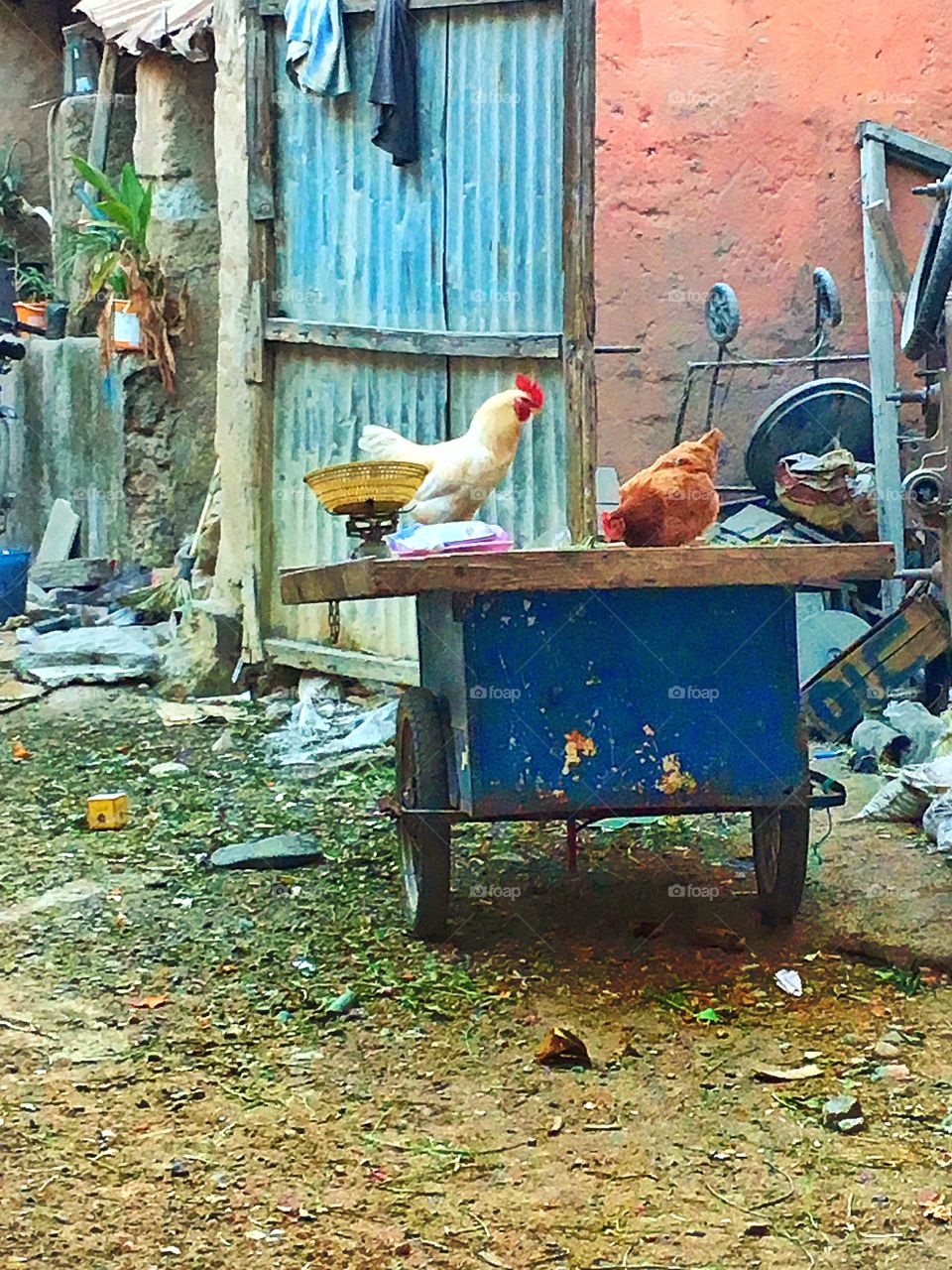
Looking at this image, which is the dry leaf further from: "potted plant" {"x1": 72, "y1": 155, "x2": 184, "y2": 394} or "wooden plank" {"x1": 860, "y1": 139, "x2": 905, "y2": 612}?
"potted plant" {"x1": 72, "y1": 155, "x2": 184, "y2": 394}

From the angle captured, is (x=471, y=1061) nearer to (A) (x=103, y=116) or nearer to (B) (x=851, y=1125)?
(B) (x=851, y=1125)

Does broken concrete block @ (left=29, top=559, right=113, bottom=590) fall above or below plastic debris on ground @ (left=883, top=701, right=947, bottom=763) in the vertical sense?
above

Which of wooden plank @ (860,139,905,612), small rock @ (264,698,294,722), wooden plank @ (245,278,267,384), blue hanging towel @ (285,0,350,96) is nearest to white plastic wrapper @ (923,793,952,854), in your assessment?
wooden plank @ (860,139,905,612)

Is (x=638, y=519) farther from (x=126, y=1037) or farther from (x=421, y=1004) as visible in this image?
(x=126, y=1037)

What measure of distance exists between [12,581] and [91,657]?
1.99 meters

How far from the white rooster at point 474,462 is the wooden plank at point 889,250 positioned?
383 centimetres

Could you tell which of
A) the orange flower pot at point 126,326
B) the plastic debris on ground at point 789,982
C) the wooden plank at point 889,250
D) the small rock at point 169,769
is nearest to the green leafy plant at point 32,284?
the orange flower pot at point 126,326

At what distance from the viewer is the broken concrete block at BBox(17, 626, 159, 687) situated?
7.60 m

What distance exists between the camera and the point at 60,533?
431 inches

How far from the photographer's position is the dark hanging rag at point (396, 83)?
6.19 metres

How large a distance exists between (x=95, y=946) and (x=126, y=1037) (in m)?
0.66

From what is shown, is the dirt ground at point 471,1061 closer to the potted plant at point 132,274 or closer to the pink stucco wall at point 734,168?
the pink stucco wall at point 734,168

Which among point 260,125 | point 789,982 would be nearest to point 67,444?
point 260,125

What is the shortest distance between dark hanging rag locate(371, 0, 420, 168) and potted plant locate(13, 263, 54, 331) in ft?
19.4
